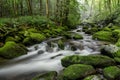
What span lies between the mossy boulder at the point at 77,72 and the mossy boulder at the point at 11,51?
12.0 feet

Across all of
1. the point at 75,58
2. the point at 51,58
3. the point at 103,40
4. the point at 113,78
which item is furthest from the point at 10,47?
the point at 103,40

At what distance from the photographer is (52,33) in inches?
605

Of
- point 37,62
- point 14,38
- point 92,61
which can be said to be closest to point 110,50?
point 92,61

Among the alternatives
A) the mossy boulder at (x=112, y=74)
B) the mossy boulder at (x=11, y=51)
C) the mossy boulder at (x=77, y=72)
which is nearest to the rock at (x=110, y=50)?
the mossy boulder at (x=112, y=74)

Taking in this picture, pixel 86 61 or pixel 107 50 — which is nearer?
pixel 86 61

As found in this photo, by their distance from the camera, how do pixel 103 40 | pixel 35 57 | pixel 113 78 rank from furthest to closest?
pixel 103 40, pixel 35 57, pixel 113 78

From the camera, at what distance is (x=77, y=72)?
5.84 metres

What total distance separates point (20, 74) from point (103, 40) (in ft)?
24.9

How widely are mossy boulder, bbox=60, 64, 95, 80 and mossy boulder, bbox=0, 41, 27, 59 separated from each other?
3648mm

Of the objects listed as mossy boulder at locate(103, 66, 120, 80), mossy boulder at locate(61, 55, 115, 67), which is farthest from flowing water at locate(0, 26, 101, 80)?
mossy boulder at locate(103, 66, 120, 80)

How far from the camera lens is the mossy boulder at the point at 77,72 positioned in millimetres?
5727

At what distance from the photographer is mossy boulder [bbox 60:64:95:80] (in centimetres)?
573

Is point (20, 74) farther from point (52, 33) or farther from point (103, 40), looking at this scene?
point (52, 33)

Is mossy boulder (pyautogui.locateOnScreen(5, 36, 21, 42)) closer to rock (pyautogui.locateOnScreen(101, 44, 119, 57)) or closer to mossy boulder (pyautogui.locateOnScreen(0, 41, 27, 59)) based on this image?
mossy boulder (pyautogui.locateOnScreen(0, 41, 27, 59))
